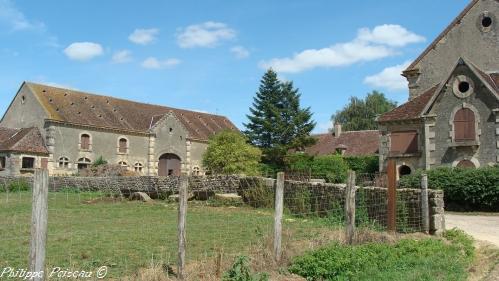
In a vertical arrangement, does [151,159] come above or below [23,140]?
below

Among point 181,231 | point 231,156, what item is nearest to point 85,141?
point 231,156

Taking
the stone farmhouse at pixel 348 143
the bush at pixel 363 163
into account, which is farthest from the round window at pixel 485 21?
the stone farmhouse at pixel 348 143

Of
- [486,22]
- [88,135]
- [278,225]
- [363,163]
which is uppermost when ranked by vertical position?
[486,22]

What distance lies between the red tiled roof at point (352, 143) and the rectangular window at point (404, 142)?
43.1 feet

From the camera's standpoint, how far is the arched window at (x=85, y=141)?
131 feet

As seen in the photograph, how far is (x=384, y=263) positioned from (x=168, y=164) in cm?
3859

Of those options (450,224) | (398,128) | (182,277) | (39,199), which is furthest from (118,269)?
(398,128)

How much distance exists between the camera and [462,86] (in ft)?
83.8

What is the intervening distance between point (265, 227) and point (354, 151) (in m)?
33.3

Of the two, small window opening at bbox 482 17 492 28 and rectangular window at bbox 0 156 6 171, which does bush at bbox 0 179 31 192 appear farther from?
small window opening at bbox 482 17 492 28

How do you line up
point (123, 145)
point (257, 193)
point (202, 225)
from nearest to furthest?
point (202, 225) → point (257, 193) → point (123, 145)

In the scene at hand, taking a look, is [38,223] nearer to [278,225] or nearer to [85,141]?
[278,225]

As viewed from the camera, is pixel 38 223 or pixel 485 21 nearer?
pixel 38 223

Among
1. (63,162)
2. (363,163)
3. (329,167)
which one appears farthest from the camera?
(63,162)
